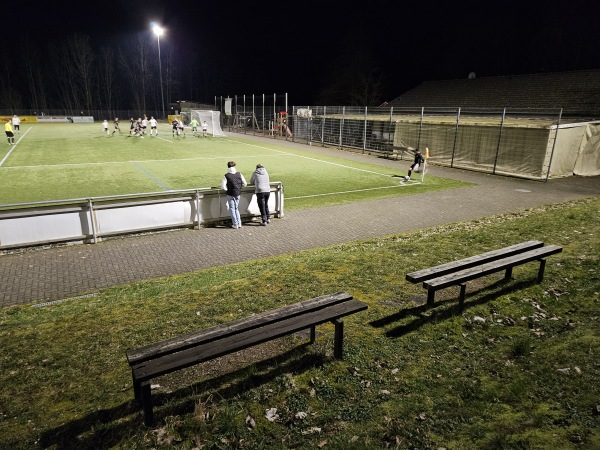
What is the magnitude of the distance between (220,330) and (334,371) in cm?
130

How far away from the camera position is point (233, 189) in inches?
451

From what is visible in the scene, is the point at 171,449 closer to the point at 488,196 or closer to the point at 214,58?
the point at 488,196

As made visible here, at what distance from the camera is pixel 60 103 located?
286 ft

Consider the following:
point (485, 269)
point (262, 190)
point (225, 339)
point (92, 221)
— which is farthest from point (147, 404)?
point (262, 190)

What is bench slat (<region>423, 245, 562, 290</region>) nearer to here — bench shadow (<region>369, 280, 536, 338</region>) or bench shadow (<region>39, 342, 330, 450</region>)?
bench shadow (<region>369, 280, 536, 338</region>)

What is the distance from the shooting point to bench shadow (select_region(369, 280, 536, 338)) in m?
5.41

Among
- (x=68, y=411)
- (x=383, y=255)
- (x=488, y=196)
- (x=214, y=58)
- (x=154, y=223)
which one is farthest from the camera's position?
(x=214, y=58)

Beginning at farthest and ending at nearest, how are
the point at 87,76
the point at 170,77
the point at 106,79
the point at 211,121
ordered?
the point at 170,77 → the point at 106,79 → the point at 87,76 → the point at 211,121

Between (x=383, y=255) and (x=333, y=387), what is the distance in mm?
4390

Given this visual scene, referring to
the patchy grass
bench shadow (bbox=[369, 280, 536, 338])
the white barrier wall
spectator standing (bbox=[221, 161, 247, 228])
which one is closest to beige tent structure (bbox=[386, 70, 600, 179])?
the white barrier wall

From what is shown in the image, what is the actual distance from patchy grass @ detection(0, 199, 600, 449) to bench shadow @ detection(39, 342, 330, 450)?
16 millimetres

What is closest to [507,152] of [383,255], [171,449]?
[383,255]

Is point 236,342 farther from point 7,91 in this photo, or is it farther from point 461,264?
point 7,91

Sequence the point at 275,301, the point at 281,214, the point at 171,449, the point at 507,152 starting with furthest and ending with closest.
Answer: the point at 507,152
the point at 281,214
the point at 275,301
the point at 171,449
